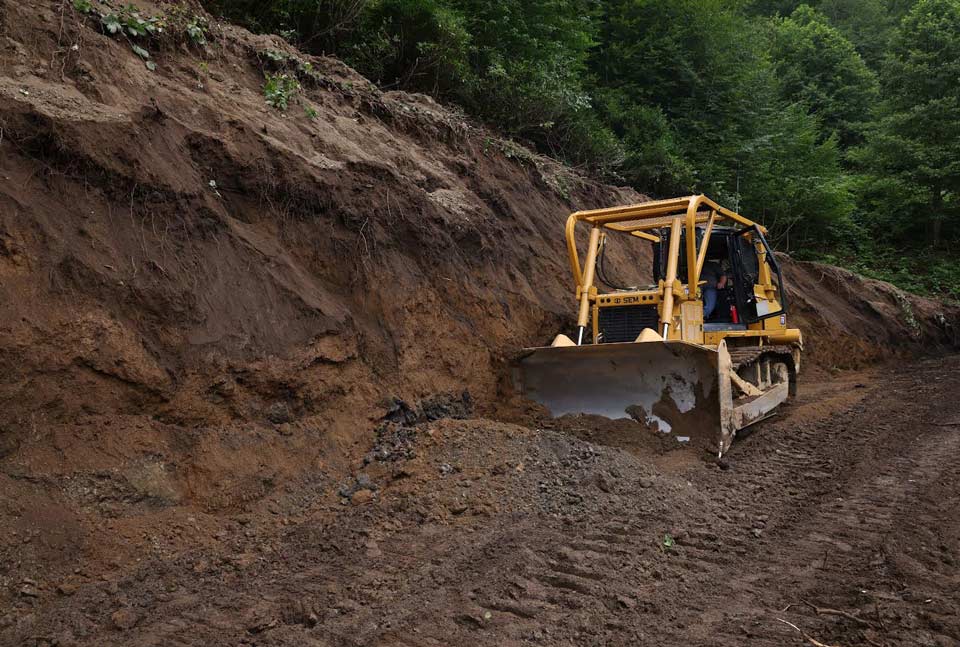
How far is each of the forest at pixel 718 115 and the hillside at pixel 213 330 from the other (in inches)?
170

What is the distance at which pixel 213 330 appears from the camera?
5.36 m

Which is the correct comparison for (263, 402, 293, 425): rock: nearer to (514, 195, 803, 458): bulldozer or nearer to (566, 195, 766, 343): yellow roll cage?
(514, 195, 803, 458): bulldozer

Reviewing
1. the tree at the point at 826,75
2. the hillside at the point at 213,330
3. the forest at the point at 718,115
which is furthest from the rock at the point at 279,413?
the tree at the point at 826,75

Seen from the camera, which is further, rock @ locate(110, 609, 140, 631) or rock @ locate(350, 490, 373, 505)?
rock @ locate(350, 490, 373, 505)

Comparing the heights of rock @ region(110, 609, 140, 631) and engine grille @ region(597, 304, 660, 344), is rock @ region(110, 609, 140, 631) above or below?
below

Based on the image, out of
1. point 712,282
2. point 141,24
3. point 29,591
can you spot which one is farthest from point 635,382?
point 141,24

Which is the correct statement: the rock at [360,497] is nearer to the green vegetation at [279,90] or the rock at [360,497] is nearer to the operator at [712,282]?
the green vegetation at [279,90]

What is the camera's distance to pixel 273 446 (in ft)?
17.2

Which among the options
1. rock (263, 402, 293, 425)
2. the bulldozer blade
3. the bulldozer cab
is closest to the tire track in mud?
the bulldozer blade

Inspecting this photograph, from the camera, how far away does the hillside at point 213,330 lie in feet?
13.1

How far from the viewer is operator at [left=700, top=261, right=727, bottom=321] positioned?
9.41 meters

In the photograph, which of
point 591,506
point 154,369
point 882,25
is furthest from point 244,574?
point 882,25

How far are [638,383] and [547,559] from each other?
3366 mm

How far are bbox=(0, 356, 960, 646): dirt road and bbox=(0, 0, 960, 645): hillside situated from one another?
0.04 m
